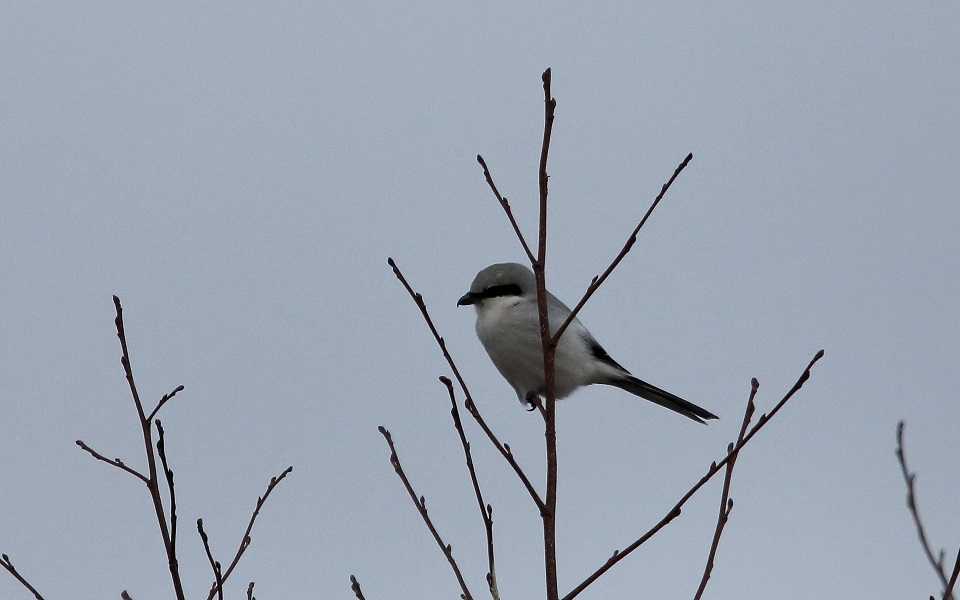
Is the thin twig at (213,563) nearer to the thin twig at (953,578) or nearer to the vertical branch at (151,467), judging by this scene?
the vertical branch at (151,467)

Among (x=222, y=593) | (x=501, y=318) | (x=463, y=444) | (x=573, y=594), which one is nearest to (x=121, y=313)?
(x=222, y=593)

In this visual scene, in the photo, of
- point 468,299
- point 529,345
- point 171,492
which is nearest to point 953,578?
point 171,492

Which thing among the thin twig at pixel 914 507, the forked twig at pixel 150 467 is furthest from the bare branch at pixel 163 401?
the thin twig at pixel 914 507

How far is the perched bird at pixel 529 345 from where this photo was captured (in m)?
5.00

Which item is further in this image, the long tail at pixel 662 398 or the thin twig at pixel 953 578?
→ the long tail at pixel 662 398

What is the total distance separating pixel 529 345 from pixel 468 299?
2.04ft

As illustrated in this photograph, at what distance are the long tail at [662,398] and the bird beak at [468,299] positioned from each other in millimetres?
827

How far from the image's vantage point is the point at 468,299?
5.45 m

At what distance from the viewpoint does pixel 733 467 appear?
250cm

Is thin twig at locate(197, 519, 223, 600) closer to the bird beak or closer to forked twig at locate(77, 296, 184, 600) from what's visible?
forked twig at locate(77, 296, 184, 600)

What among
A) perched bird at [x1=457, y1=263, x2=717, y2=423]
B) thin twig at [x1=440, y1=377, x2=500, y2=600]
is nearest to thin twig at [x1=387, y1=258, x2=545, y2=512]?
thin twig at [x1=440, y1=377, x2=500, y2=600]

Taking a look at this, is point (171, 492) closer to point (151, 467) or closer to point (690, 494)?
point (151, 467)

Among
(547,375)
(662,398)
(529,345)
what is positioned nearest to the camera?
(547,375)

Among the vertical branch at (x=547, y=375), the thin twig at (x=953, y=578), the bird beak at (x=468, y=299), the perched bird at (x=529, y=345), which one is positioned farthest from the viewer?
the bird beak at (x=468, y=299)
